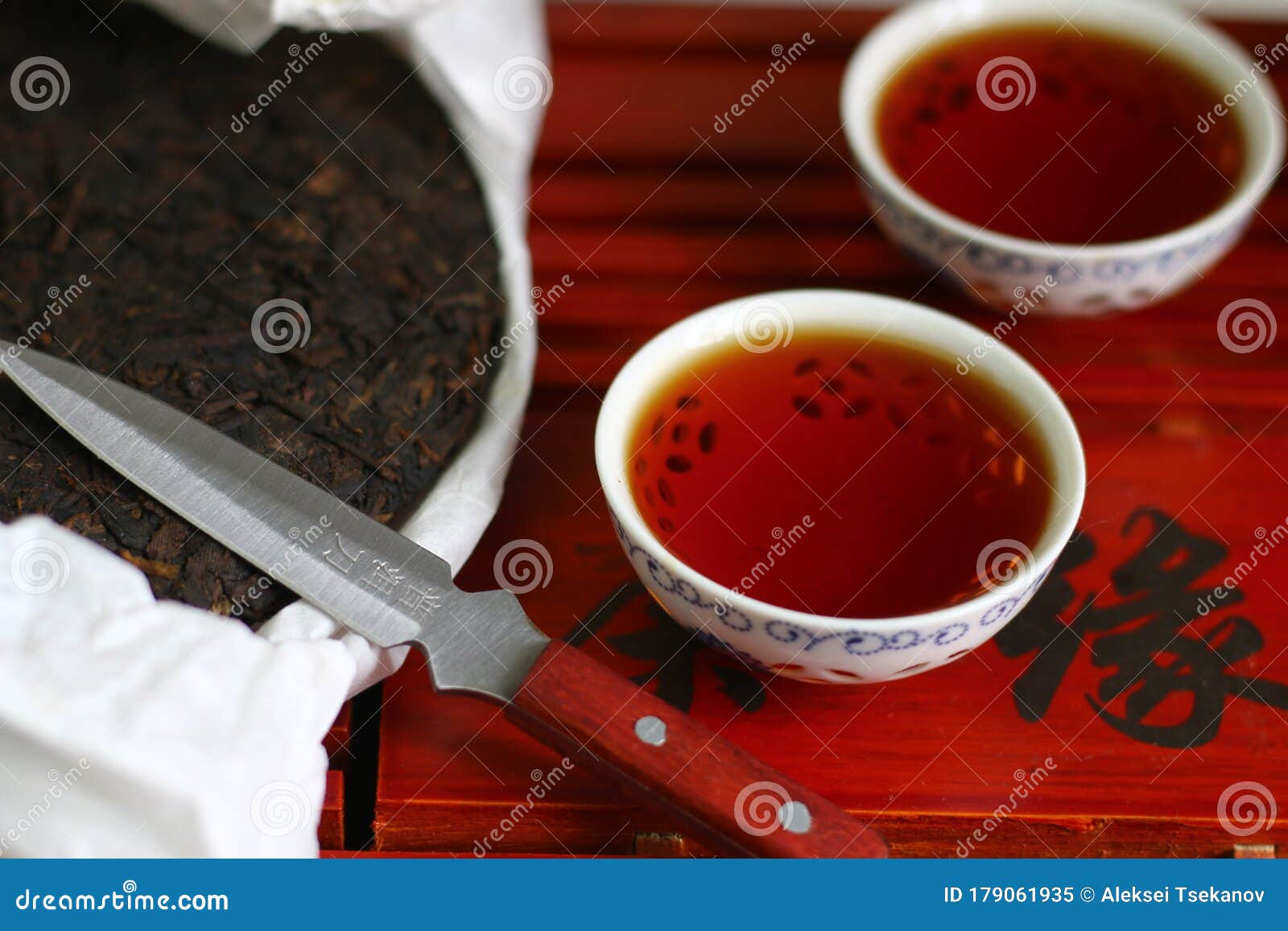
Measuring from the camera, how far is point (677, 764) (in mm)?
875

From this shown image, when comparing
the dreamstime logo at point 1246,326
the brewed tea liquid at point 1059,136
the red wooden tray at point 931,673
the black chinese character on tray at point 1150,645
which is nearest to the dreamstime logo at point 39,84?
the red wooden tray at point 931,673

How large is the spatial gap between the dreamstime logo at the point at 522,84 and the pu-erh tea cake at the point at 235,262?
2.9 inches

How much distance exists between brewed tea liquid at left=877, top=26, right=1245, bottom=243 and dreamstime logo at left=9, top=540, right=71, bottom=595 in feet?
2.78

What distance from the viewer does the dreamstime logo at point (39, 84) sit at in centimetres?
133

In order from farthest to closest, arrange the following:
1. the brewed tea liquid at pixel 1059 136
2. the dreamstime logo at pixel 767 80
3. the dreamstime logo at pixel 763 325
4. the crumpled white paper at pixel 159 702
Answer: the dreamstime logo at pixel 767 80
the brewed tea liquid at pixel 1059 136
the dreamstime logo at pixel 763 325
the crumpled white paper at pixel 159 702

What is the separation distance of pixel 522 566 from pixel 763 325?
0.29 metres

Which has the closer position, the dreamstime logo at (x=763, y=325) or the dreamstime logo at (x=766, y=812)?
the dreamstime logo at (x=766, y=812)

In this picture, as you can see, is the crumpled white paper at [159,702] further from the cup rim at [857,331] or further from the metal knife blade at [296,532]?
the cup rim at [857,331]

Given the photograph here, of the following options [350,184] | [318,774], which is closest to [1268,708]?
[318,774]

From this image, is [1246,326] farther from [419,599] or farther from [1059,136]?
[419,599]

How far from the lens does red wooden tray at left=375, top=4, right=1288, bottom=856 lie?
100 centimetres

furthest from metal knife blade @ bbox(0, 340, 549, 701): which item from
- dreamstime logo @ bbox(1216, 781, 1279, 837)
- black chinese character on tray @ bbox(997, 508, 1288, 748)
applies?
dreamstime logo @ bbox(1216, 781, 1279, 837)

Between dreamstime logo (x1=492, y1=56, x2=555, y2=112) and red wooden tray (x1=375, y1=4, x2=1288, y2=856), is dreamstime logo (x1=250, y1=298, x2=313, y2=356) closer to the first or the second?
red wooden tray (x1=375, y1=4, x2=1288, y2=856)

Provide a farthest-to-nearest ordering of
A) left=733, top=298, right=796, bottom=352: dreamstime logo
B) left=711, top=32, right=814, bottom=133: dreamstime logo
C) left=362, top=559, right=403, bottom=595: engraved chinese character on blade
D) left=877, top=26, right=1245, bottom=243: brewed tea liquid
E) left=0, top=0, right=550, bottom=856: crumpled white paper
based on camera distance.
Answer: left=711, top=32, right=814, bottom=133: dreamstime logo < left=877, top=26, right=1245, bottom=243: brewed tea liquid < left=733, top=298, right=796, bottom=352: dreamstime logo < left=362, top=559, right=403, bottom=595: engraved chinese character on blade < left=0, top=0, right=550, bottom=856: crumpled white paper
